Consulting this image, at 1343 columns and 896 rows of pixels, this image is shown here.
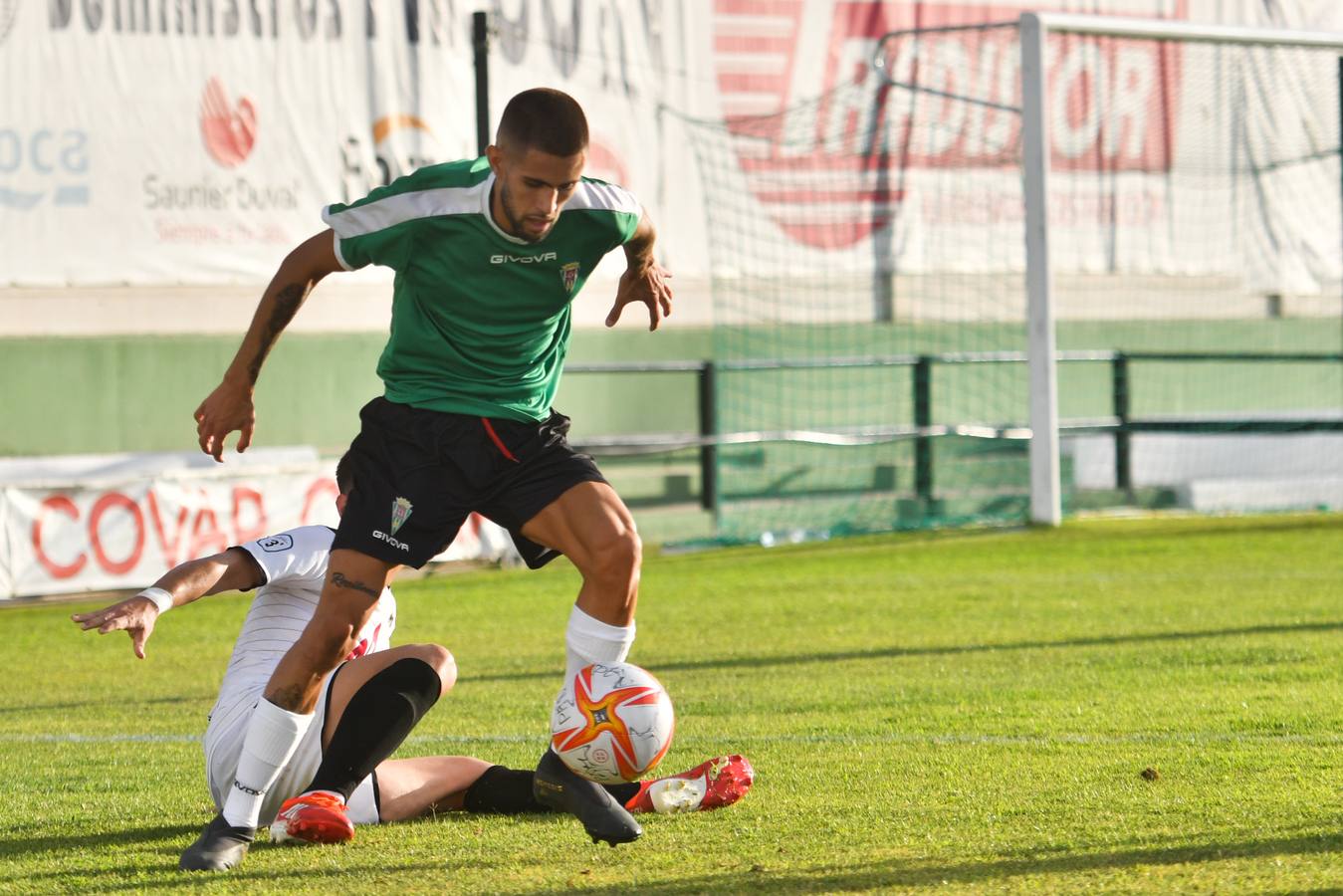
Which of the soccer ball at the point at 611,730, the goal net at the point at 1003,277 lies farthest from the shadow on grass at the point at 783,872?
the goal net at the point at 1003,277

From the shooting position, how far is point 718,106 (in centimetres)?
1859

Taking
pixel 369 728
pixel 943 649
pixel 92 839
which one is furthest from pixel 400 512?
pixel 943 649

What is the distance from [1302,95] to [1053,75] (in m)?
2.47

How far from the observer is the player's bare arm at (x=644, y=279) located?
207 inches

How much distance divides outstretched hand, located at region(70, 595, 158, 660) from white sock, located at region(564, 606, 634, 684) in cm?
100

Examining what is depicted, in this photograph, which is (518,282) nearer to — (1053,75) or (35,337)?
(35,337)

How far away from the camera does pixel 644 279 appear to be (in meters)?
5.39

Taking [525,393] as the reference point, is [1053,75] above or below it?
above

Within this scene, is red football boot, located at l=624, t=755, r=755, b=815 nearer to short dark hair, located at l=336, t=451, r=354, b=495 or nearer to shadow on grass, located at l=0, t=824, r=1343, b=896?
shadow on grass, located at l=0, t=824, r=1343, b=896

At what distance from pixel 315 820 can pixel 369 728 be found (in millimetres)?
254

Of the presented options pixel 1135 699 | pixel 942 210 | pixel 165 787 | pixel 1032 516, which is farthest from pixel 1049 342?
pixel 165 787

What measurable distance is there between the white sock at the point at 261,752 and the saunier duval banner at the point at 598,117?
36.0 ft

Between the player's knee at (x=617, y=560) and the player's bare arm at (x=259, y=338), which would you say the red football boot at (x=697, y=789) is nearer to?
the player's knee at (x=617, y=560)

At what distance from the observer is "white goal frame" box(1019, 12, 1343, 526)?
14188 mm
